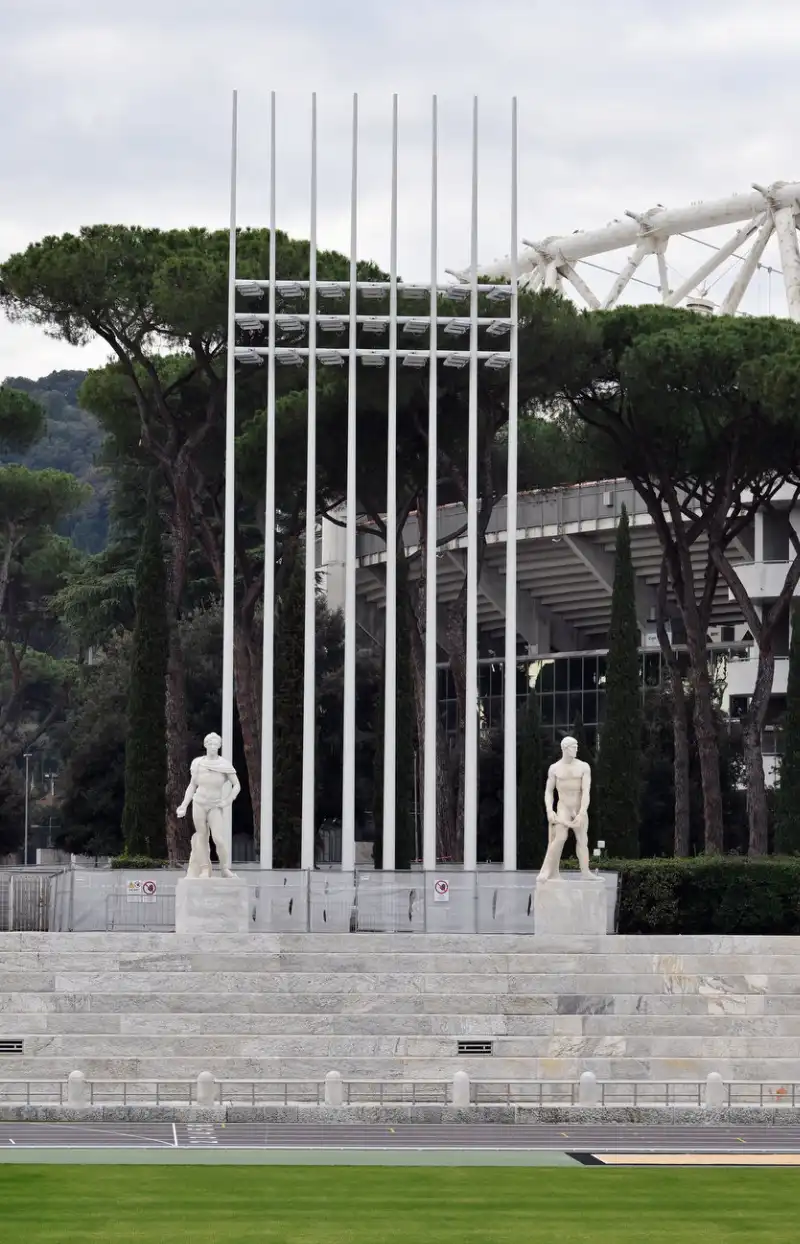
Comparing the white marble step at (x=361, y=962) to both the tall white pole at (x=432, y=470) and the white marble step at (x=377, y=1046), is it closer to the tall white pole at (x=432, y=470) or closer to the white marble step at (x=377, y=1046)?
the white marble step at (x=377, y=1046)

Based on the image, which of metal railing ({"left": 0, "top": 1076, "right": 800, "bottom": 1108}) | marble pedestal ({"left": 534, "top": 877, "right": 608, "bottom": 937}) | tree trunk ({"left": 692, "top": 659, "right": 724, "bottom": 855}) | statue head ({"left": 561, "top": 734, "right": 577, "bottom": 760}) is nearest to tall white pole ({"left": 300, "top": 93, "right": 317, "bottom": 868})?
marble pedestal ({"left": 534, "top": 877, "right": 608, "bottom": 937})

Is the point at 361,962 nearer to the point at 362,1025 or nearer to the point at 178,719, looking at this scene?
the point at 362,1025

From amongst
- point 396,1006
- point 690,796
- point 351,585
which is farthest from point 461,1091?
point 690,796

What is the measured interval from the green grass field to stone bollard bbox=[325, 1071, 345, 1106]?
4075mm

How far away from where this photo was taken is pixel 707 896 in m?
36.7

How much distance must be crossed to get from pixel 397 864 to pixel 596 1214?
29.1 m

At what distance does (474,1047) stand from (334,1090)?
3.66 metres

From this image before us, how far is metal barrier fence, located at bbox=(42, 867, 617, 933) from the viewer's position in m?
33.5

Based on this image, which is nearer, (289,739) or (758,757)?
(289,739)

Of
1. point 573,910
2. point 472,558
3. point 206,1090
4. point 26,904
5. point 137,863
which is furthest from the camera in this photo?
point 137,863

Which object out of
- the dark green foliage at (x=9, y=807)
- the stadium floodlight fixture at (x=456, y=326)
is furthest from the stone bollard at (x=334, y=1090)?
the dark green foliage at (x=9, y=807)

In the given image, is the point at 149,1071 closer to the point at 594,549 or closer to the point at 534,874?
the point at 534,874

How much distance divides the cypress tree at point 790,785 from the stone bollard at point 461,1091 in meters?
22.5

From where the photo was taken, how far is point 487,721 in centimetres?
8075
